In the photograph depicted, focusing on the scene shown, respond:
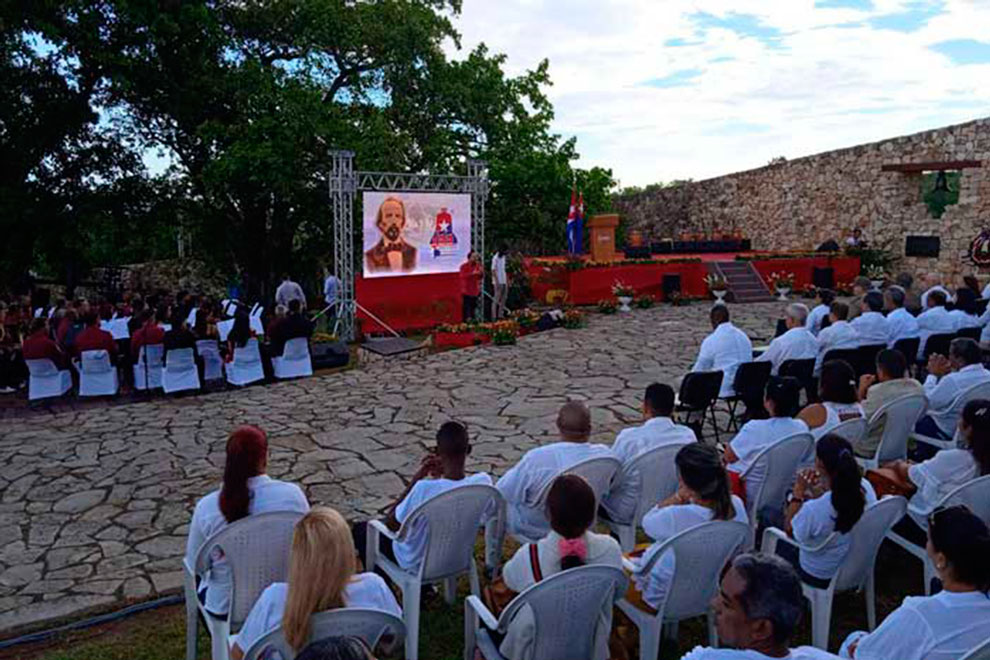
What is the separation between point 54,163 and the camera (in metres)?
17.7

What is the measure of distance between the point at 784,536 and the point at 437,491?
1.71 m

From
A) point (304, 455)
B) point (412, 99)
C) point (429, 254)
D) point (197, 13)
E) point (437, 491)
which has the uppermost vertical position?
point (197, 13)

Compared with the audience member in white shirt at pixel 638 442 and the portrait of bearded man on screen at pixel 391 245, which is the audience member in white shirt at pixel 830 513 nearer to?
the audience member in white shirt at pixel 638 442

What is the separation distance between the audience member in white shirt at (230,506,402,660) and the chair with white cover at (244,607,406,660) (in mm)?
30

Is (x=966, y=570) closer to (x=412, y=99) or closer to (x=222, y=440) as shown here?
(x=222, y=440)

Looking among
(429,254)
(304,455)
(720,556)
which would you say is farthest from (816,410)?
(429,254)

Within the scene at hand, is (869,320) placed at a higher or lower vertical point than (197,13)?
lower

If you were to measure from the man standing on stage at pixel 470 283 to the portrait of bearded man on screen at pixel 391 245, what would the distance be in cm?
115

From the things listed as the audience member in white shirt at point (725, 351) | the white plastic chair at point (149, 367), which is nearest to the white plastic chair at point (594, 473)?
the audience member in white shirt at point (725, 351)

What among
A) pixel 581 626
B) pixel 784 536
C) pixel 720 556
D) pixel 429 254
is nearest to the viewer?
pixel 581 626

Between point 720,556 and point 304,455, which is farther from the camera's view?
point 304,455

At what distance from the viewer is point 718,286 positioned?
57.1 feet

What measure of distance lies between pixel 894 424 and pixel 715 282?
13.0 m

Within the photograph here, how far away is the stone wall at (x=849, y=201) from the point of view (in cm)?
1869
